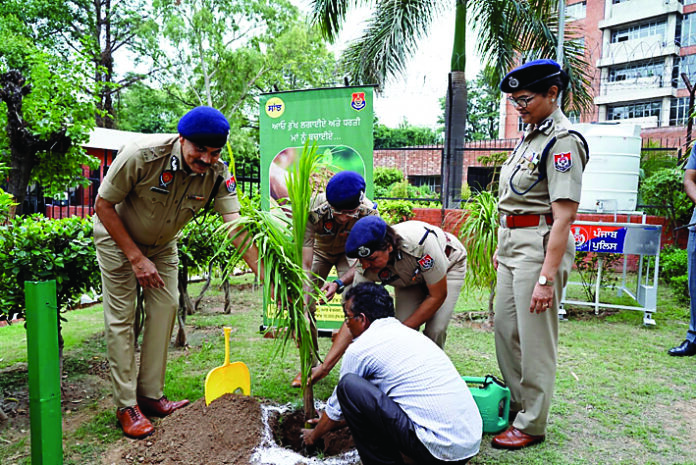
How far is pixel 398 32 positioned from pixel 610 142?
553 centimetres

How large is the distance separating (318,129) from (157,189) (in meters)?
2.30

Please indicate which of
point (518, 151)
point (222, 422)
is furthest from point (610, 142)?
point (222, 422)

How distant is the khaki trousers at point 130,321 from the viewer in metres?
2.96

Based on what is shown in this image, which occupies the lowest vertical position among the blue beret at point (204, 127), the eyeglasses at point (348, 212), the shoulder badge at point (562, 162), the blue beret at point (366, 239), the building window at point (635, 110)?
the blue beret at point (366, 239)

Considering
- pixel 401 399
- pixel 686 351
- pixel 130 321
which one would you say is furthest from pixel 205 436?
pixel 686 351

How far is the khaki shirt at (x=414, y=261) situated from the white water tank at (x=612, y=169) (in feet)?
12.2

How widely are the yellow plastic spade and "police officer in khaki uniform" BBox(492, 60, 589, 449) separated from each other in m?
1.59

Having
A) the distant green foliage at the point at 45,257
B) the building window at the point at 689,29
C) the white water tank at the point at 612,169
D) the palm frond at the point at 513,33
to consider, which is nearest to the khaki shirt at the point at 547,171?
the distant green foliage at the point at 45,257

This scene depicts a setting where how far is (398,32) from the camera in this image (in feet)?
32.8

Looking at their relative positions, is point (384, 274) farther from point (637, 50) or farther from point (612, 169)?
point (637, 50)

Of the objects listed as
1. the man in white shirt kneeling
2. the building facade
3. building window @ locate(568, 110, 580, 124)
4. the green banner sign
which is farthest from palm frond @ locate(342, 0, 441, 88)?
the building facade

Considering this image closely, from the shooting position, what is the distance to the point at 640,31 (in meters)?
30.1

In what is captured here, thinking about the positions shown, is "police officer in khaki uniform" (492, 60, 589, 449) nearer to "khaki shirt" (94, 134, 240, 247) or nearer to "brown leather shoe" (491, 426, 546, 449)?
"brown leather shoe" (491, 426, 546, 449)

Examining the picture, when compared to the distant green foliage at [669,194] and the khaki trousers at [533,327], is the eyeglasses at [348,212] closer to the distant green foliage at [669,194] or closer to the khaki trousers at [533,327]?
the khaki trousers at [533,327]
